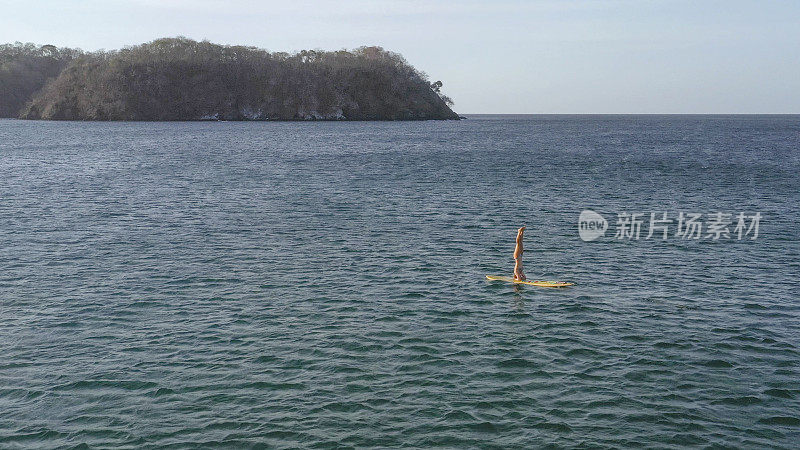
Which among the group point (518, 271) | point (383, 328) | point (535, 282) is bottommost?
point (383, 328)

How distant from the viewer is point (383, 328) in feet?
81.4

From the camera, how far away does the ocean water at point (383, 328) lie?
17719mm

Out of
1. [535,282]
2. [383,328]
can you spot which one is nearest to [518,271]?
[535,282]

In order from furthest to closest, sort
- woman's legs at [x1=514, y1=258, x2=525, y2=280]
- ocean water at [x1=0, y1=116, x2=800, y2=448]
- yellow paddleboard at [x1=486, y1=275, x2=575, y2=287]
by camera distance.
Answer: woman's legs at [x1=514, y1=258, x2=525, y2=280] < yellow paddleboard at [x1=486, y1=275, x2=575, y2=287] < ocean water at [x1=0, y1=116, x2=800, y2=448]

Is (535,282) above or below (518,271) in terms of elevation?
below

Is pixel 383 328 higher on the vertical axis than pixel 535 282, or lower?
lower

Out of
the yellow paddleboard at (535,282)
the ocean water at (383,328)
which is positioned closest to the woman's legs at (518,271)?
the yellow paddleboard at (535,282)

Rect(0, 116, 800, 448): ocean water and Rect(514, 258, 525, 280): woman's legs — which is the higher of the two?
Rect(514, 258, 525, 280): woman's legs

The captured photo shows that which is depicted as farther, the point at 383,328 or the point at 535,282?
the point at 535,282

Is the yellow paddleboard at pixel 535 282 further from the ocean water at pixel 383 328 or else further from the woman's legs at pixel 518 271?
the ocean water at pixel 383 328

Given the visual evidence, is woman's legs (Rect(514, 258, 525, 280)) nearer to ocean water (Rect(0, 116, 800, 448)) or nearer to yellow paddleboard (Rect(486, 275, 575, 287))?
yellow paddleboard (Rect(486, 275, 575, 287))

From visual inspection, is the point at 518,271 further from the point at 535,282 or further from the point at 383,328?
the point at 383,328

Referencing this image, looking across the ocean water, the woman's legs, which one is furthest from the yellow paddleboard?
the ocean water

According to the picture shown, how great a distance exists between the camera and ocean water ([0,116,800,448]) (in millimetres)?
17719
